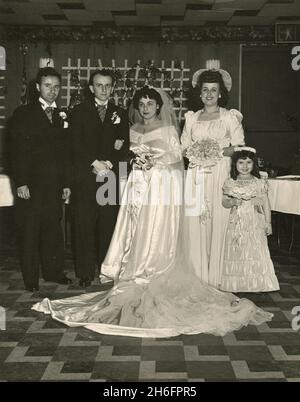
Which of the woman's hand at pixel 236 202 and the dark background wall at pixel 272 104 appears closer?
the woman's hand at pixel 236 202

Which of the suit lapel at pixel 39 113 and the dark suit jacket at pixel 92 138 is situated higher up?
the suit lapel at pixel 39 113

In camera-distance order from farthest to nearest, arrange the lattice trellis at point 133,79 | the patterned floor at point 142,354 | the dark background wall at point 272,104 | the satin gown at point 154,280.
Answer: the dark background wall at point 272,104 → the lattice trellis at point 133,79 → the satin gown at point 154,280 → the patterned floor at point 142,354

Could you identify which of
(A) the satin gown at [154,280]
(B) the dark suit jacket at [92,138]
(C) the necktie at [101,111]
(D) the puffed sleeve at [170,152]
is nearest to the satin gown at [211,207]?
(A) the satin gown at [154,280]

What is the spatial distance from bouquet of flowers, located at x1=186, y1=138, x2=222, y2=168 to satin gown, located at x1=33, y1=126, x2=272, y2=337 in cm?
12

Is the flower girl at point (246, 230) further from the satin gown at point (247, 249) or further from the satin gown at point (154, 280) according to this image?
the satin gown at point (154, 280)

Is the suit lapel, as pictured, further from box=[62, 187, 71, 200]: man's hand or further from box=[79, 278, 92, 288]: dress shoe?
box=[79, 278, 92, 288]: dress shoe

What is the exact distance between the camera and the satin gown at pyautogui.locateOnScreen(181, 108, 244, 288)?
15.1 ft

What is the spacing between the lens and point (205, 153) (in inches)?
177

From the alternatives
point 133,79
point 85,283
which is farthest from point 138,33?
point 85,283

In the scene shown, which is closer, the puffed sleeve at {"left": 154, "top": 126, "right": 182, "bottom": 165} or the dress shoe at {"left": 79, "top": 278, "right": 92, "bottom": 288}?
the puffed sleeve at {"left": 154, "top": 126, "right": 182, "bottom": 165}

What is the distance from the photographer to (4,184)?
532 centimetres

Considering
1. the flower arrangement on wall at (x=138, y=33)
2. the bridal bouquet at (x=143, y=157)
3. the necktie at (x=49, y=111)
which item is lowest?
the bridal bouquet at (x=143, y=157)

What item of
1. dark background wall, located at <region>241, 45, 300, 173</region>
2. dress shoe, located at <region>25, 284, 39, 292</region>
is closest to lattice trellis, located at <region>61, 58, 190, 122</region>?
dark background wall, located at <region>241, 45, 300, 173</region>

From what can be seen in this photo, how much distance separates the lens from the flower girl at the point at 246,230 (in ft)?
14.5
